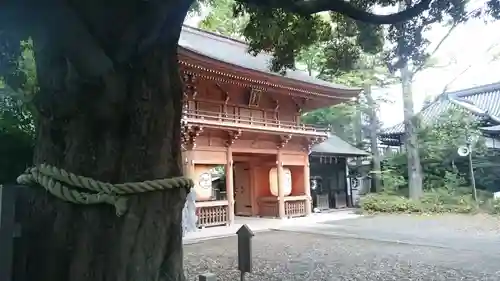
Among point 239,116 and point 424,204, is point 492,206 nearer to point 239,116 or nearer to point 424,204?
point 424,204

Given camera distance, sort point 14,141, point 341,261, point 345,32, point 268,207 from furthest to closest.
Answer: point 268,207 < point 14,141 < point 341,261 < point 345,32

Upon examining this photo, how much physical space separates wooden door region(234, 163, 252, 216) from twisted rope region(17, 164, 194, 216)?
13470mm

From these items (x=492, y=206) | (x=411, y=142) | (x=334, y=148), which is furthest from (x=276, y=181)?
(x=492, y=206)

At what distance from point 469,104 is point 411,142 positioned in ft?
24.0

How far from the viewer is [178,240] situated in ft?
8.29

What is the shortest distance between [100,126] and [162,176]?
0.44 meters

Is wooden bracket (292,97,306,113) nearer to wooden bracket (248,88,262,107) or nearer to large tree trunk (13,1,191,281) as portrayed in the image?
wooden bracket (248,88,262,107)

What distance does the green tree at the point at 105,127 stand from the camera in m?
2.25

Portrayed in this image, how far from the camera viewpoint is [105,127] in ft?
7.79

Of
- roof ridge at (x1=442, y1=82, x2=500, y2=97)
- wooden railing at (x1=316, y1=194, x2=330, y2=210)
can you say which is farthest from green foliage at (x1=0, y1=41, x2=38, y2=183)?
roof ridge at (x1=442, y1=82, x2=500, y2=97)

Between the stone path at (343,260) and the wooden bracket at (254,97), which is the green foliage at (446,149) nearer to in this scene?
the wooden bracket at (254,97)

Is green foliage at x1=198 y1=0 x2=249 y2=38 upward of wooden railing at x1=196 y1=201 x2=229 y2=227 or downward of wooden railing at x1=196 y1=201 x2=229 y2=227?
upward

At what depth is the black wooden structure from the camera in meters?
17.9

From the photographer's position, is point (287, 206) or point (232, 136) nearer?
point (232, 136)
